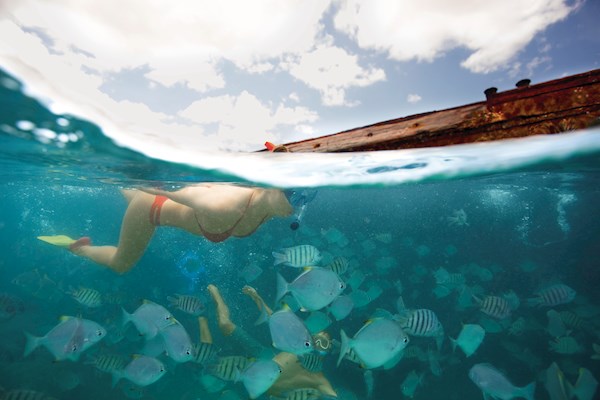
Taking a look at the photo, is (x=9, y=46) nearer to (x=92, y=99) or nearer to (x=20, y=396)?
(x=92, y=99)

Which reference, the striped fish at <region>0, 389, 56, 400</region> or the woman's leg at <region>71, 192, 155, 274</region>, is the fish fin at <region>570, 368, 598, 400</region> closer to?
the woman's leg at <region>71, 192, 155, 274</region>

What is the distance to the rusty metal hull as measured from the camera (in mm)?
3777

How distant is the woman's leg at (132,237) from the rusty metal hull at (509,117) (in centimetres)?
582

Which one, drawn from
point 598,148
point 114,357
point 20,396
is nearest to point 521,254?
point 598,148

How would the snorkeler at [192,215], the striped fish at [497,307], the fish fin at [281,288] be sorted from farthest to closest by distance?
1. the striped fish at [497,307]
2. the snorkeler at [192,215]
3. the fish fin at [281,288]

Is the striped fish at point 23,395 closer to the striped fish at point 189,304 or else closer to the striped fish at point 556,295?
the striped fish at point 189,304

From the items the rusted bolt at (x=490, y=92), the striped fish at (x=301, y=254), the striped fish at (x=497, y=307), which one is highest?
the rusted bolt at (x=490, y=92)

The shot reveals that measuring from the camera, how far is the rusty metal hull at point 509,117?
12.4ft

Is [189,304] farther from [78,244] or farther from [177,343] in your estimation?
[78,244]

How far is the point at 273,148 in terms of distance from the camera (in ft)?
19.3

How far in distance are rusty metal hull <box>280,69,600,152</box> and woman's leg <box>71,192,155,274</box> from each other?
5.82 m

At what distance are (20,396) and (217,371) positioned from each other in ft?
12.8

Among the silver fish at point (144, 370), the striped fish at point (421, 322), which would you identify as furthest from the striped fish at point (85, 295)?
the striped fish at point (421, 322)

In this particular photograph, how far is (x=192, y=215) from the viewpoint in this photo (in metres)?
6.92
